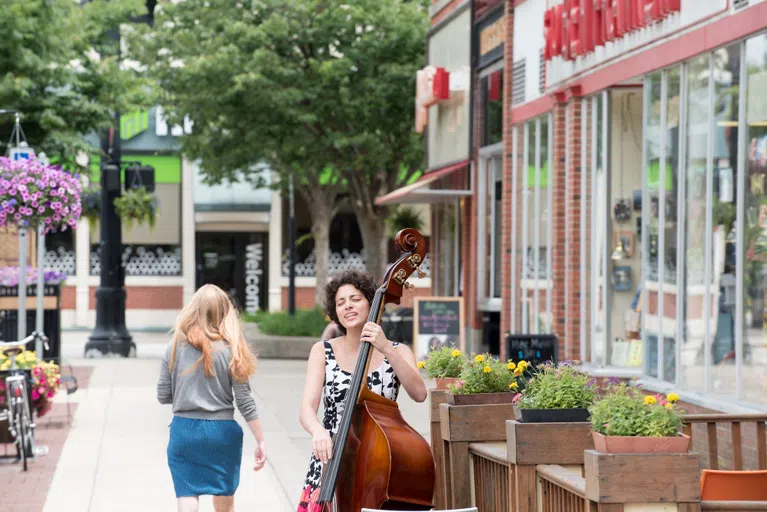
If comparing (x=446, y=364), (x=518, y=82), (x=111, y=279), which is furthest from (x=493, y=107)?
(x=446, y=364)

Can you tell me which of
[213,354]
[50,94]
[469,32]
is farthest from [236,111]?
[213,354]

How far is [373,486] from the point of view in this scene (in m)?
5.29

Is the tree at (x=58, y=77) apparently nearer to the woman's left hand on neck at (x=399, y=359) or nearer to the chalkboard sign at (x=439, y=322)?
the chalkboard sign at (x=439, y=322)

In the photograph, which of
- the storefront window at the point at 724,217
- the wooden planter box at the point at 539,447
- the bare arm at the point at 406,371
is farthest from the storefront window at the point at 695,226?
the wooden planter box at the point at 539,447

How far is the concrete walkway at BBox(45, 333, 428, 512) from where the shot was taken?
32.9 ft

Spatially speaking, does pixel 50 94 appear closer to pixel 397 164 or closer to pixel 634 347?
pixel 397 164

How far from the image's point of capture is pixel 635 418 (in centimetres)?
452

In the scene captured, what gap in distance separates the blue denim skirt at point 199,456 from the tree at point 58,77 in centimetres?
1456

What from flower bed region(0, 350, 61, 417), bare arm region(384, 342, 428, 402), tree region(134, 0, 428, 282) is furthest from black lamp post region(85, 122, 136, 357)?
bare arm region(384, 342, 428, 402)

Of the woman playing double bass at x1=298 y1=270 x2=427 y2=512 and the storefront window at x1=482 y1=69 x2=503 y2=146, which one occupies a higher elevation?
the storefront window at x1=482 y1=69 x2=503 y2=146

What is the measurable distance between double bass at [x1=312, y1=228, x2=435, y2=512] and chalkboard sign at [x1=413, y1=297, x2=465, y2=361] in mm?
15514

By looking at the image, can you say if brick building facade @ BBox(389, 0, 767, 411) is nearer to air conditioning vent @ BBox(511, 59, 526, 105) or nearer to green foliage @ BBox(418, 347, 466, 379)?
air conditioning vent @ BBox(511, 59, 526, 105)

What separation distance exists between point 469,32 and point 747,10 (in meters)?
10.5

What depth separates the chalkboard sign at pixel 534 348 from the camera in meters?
13.6
